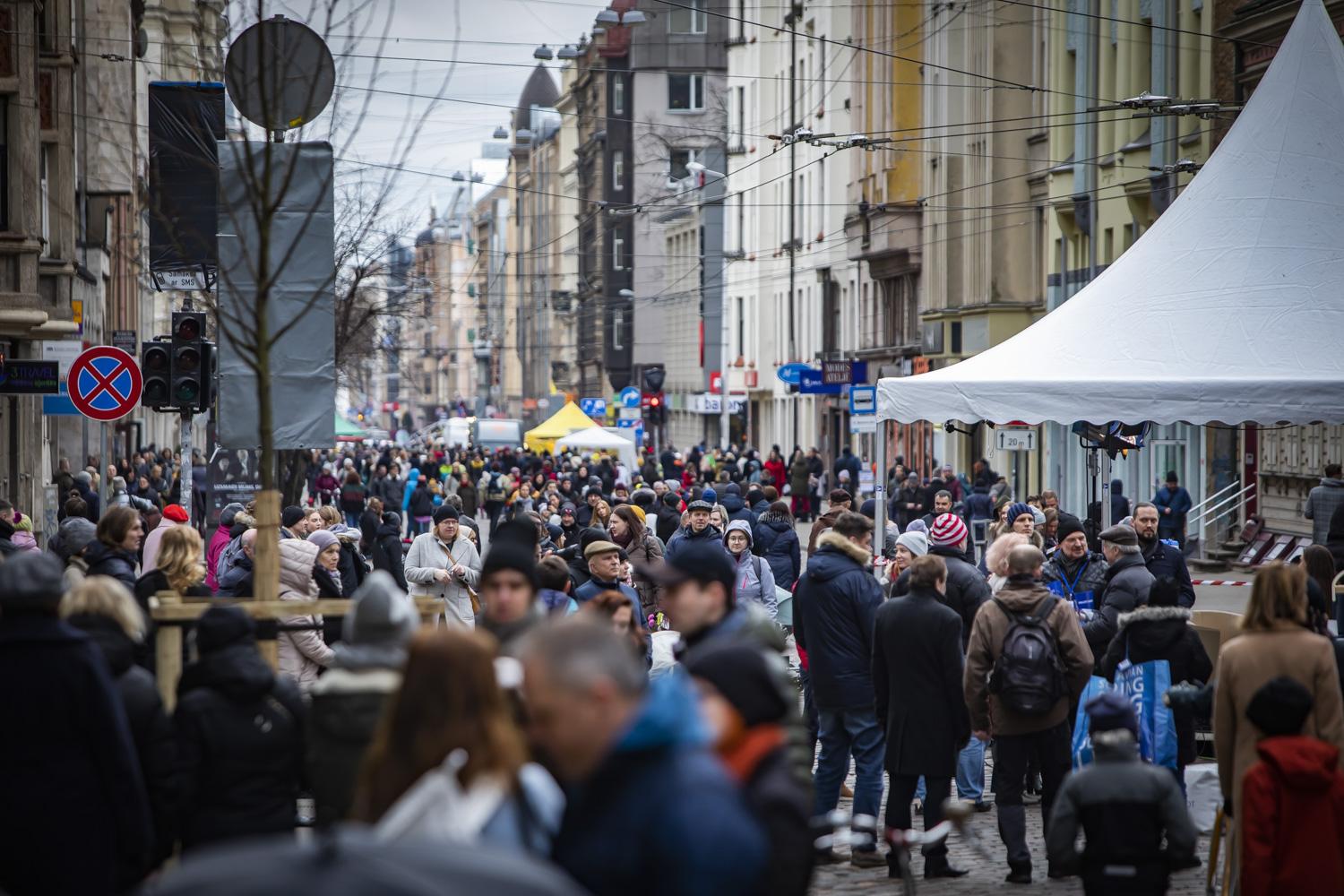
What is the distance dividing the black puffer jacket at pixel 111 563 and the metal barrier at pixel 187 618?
245 centimetres

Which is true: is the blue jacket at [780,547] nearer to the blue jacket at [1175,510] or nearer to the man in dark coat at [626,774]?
the blue jacket at [1175,510]

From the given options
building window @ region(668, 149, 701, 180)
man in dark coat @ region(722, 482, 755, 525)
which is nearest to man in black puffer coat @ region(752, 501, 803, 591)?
man in dark coat @ region(722, 482, 755, 525)

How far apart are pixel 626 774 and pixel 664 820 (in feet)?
0.43

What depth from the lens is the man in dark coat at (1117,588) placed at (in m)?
11.2

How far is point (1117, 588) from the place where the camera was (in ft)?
37.0

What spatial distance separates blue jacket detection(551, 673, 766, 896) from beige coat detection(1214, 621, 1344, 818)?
4.61 metres

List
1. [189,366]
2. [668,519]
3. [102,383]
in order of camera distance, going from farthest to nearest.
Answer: [668,519], [102,383], [189,366]

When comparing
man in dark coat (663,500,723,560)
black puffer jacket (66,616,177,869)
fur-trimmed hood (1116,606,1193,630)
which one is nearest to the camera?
black puffer jacket (66,616,177,869)

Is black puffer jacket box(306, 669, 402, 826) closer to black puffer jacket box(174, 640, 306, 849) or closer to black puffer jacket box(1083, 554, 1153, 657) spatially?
black puffer jacket box(174, 640, 306, 849)

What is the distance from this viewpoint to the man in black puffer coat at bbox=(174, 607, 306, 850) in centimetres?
Answer: 614

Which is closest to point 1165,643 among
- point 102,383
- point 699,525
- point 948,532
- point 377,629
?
point 948,532

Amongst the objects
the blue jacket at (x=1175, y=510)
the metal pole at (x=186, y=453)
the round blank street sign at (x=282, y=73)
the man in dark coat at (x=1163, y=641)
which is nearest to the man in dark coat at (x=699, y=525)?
the metal pole at (x=186, y=453)

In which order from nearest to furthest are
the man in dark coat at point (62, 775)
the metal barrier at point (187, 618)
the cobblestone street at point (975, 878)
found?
the man in dark coat at point (62, 775) < the metal barrier at point (187, 618) < the cobblestone street at point (975, 878)

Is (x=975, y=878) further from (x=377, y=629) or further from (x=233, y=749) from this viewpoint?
(x=377, y=629)
